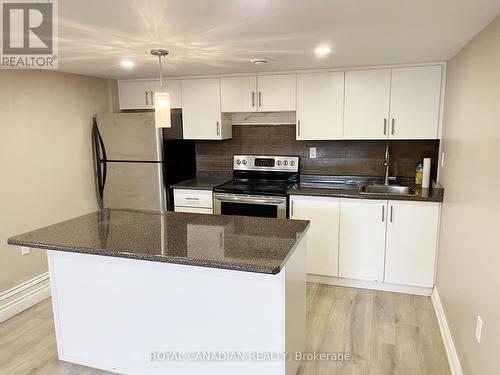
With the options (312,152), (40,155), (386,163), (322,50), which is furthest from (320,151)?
(40,155)

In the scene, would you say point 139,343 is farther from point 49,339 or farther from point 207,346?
point 49,339

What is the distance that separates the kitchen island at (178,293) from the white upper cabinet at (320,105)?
1489 mm

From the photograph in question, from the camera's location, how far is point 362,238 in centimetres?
342

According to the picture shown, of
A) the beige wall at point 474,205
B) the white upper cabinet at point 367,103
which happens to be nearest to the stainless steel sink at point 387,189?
the white upper cabinet at point 367,103

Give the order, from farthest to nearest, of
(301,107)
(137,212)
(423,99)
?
(301,107) < (423,99) < (137,212)

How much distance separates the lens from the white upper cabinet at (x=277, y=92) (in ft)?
12.0

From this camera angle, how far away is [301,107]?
12.0ft

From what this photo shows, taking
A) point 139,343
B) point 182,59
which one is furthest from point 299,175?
point 139,343

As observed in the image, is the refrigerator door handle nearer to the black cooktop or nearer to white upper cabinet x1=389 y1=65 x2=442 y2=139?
the black cooktop

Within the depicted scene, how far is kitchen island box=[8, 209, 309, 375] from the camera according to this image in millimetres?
1922

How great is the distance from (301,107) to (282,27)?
165cm

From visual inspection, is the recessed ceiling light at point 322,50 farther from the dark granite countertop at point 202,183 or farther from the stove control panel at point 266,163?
the dark granite countertop at point 202,183

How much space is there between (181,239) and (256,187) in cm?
178

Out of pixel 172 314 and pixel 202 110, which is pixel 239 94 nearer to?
pixel 202 110
